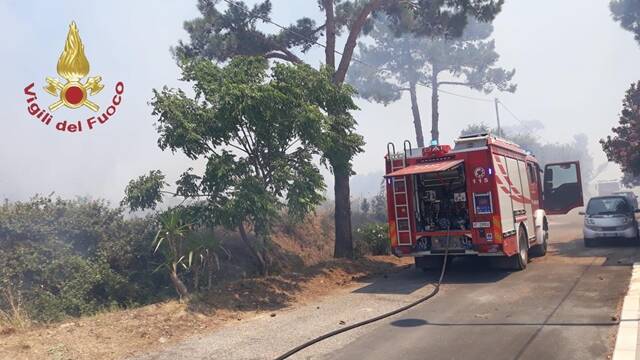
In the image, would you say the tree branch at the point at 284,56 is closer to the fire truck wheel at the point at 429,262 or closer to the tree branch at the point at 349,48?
the tree branch at the point at 349,48

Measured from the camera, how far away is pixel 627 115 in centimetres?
1858

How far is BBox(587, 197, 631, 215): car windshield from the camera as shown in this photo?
1794cm

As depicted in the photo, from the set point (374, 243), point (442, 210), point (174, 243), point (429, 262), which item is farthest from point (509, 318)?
point (374, 243)

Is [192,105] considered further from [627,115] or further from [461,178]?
[627,115]

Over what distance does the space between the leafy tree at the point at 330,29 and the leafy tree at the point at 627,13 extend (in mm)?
29011

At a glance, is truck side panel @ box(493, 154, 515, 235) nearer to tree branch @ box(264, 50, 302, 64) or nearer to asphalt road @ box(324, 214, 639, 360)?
asphalt road @ box(324, 214, 639, 360)

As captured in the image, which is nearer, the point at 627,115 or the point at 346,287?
the point at 346,287

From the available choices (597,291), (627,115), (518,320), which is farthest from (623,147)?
(518,320)

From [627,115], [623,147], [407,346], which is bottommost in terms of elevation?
[407,346]

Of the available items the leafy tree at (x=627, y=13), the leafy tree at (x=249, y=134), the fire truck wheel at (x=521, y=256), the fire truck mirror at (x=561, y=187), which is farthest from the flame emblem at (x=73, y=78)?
the leafy tree at (x=627, y=13)

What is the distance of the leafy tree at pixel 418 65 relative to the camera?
41438 mm

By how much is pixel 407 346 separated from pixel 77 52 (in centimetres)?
934

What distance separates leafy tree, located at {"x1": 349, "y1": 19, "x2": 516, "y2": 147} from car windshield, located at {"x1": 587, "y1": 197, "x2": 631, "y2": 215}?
2226 centimetres

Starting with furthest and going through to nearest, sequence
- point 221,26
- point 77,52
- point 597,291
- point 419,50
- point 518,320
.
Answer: point 419,50, point 221,26, point 77,52, point 597,291, point 518,320
